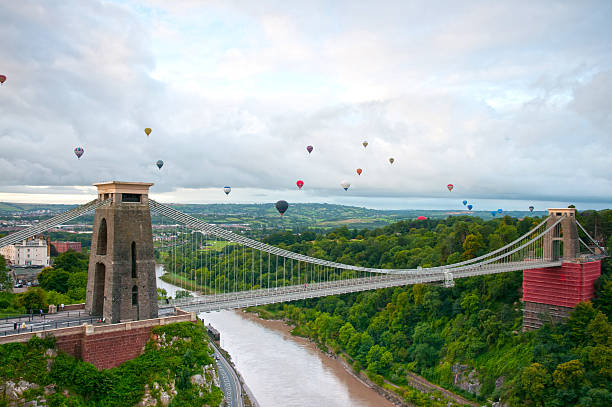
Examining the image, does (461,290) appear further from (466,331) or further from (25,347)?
(25,347)

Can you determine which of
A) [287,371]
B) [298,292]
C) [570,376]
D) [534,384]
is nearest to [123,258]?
[298,292]

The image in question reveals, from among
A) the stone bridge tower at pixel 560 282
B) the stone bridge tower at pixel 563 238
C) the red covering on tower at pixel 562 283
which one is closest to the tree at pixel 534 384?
the stone bridge tower at pixel 560 282

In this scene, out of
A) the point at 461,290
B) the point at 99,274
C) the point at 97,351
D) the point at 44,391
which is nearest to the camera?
the point at 44,391

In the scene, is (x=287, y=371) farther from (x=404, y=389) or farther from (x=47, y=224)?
(x=47, y=224)

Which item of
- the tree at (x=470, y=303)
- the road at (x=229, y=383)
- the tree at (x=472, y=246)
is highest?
the tree at (x=472, y=246)

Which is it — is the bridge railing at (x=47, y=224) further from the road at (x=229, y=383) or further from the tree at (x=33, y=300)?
the road at (x=229, y=383)

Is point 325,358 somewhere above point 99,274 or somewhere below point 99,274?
below

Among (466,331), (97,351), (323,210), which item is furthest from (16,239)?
(323,210)
